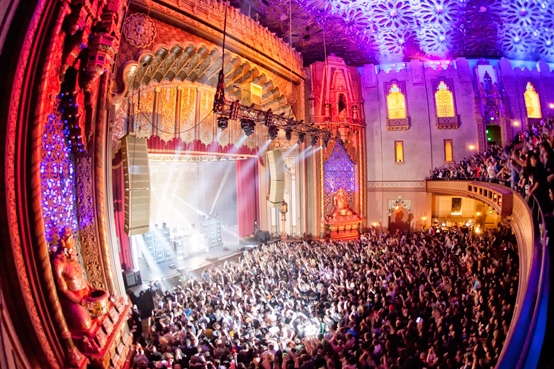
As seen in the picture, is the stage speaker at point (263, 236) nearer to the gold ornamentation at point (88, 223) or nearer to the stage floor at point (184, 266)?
the stage floor at point (184, 266)

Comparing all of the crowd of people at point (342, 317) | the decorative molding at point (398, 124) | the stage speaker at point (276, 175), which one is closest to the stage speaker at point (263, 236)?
the stage speaker at point (276, 175)

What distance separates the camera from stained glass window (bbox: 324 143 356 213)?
14484 millimetres

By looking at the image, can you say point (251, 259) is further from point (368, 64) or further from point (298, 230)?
point (368, 64)

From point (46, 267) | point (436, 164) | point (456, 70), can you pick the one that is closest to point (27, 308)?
point (46, 267)

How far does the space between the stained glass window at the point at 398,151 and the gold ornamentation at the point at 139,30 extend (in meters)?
12.7

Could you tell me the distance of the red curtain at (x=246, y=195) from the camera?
46.8 ft

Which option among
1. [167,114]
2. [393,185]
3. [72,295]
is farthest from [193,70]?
[393,185]

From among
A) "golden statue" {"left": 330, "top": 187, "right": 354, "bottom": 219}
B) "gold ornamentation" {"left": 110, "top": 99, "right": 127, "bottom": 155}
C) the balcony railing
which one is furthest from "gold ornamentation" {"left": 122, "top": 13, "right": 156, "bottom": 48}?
"golden statue" {"left": 330, "top": 187, "right": 354, "bottom": 219}

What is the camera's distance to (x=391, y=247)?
10.1 meters

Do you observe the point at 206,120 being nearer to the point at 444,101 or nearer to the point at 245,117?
the point at 245,117

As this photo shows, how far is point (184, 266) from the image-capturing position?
10.7 m

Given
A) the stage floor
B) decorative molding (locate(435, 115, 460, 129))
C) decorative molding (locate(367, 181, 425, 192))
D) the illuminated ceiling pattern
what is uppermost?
the illuminated ceiling pattern

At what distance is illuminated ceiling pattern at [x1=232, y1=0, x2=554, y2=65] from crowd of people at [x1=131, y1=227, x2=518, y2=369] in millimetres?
8996

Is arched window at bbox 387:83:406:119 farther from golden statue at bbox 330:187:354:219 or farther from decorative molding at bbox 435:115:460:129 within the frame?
golden statue at bbox 330:187:354:219
